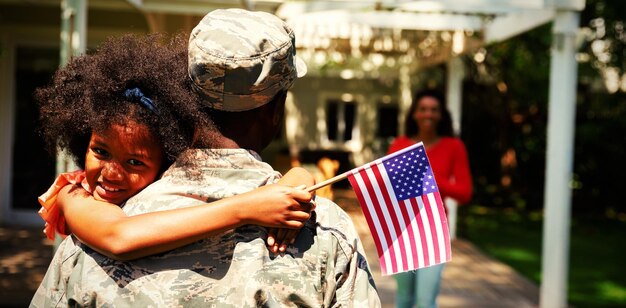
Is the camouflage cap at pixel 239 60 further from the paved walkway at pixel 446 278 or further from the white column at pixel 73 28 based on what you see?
the paved walkway at pixel 446 278

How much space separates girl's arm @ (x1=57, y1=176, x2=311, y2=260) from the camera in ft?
4.55

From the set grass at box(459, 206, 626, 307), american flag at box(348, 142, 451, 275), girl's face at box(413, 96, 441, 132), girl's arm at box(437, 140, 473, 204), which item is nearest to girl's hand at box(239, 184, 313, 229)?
american flag at box(348, 142, 451, 275)

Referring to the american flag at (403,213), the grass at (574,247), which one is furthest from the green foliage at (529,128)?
the american flag at (403,213)

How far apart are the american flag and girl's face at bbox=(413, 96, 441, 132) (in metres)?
2.80

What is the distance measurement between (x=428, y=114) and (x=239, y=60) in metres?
3.24

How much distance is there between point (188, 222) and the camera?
4.58 feet

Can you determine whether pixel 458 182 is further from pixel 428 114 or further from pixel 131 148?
pixel 131 148

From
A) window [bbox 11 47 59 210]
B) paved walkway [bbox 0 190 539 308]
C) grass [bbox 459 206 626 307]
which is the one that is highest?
window [bbox 11 47 59 210]

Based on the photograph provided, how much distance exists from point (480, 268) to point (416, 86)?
34.1 ft

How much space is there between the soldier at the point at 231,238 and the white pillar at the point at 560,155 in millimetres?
4937

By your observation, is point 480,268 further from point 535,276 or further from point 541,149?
point 541,149

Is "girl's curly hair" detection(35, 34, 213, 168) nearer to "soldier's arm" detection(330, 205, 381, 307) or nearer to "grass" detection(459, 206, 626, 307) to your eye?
"soldier's arm" detection(330, 205, 381, 307)

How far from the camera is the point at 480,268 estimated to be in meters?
8.32

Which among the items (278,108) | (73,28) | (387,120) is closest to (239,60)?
(278,108)
